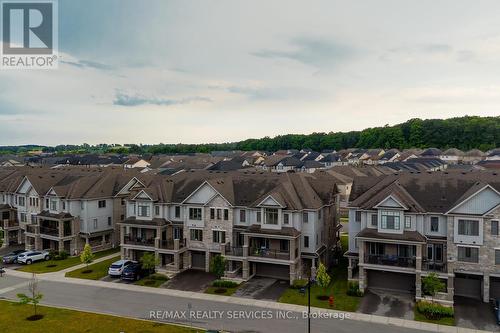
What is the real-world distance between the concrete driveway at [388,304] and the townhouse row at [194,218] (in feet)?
22.6

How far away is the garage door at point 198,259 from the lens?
43938mm

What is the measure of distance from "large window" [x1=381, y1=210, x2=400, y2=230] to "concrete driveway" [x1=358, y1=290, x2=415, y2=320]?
6.00m

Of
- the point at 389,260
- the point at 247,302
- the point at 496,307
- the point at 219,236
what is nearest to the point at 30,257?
the point at 219,236

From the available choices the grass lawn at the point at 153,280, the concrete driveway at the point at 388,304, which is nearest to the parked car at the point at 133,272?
the grass lawn at the point at 153,280

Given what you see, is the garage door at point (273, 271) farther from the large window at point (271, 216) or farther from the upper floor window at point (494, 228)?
the upper floor window at point (494, 228)

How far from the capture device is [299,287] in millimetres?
36906

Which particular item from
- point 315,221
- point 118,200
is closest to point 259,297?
point 315,221

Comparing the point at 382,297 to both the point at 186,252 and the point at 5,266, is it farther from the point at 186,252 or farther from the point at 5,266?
the point at 5,266

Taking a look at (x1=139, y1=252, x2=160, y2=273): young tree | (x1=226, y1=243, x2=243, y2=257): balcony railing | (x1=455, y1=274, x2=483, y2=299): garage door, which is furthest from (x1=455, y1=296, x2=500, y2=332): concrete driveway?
(x1=139, y1=252, x2=160, y2=273): young tree

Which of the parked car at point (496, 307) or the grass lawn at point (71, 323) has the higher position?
the parked car at point (496, 307)

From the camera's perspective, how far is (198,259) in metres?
44.2

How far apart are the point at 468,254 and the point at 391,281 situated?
7026 millimetres

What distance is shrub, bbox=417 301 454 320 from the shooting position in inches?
1181

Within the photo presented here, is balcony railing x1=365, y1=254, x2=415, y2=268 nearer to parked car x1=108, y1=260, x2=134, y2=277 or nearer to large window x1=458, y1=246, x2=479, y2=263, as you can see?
large window x1=458, y1=246, x2=479, y2=263
